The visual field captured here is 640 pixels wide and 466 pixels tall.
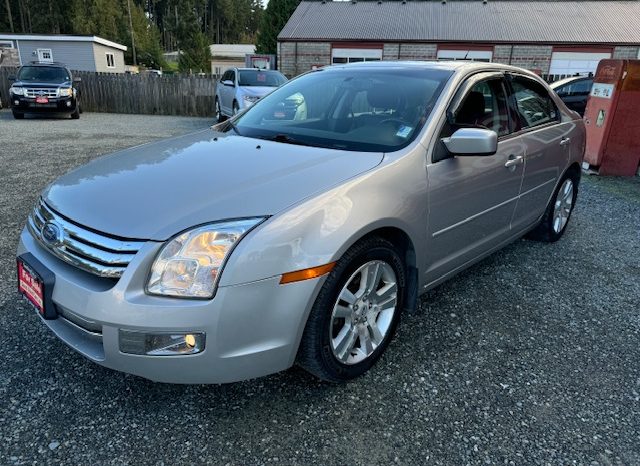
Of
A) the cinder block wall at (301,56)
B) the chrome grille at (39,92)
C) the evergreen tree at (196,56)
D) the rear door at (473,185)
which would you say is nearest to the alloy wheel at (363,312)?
the rear door at (473,185)

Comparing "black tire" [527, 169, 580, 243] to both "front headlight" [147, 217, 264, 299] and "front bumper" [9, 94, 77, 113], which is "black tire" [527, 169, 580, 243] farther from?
"front bumper" [9, 94, 77, 113]

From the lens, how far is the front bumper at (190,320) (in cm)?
187

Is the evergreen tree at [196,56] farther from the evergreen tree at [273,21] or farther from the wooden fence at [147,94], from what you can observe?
the wooden fence at [147,94]

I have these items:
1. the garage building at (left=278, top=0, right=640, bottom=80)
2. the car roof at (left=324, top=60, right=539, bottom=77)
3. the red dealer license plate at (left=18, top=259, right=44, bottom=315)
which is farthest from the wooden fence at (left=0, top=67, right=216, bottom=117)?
the red dealer license plate at (left=18, top=259, right=44, bottom=315)

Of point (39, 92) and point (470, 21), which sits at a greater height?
point (470, 21)

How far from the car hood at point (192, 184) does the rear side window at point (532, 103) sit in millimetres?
1727

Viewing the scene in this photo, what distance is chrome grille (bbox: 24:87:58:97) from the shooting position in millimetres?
13234

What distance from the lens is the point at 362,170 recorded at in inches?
92.8

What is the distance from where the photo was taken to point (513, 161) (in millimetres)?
3316

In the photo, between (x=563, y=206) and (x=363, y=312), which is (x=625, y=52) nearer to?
(x=563, y=206)

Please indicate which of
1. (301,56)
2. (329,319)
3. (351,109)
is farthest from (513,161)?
(301,56)

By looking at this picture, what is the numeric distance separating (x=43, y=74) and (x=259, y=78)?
6.48m

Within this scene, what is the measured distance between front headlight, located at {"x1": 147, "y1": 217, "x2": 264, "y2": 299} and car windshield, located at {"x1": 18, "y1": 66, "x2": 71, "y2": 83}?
47.4 feet

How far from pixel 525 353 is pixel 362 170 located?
1.50 m
